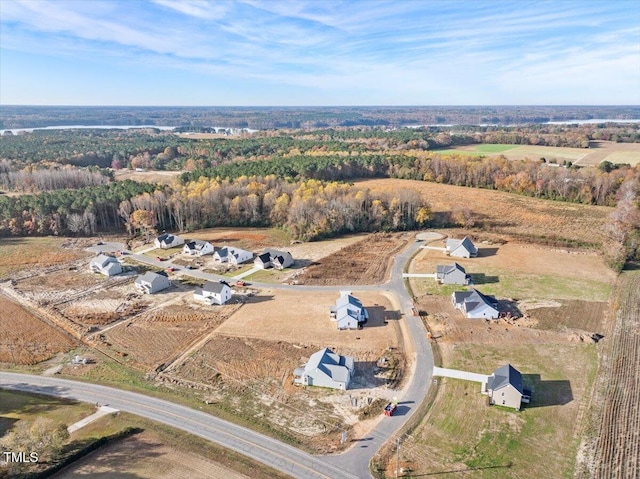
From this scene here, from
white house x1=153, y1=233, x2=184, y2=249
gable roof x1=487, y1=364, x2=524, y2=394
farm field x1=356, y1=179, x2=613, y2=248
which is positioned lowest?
gable roof x1=487, y1=364, x2=524, y2=394

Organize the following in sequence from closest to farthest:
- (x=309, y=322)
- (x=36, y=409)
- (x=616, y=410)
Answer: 1. (x=616, y=410)
2. (x=36, y=409)
3. (x=309, y=322)

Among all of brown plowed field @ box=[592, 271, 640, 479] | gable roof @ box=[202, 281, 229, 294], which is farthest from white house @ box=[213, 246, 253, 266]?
brown plowed field @ box=[592, 271, 640, 479]

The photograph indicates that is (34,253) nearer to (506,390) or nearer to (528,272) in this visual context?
(506,390)

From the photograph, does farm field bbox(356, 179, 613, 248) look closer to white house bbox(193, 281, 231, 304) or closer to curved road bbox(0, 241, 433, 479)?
curved road bbox(0, 241, 433, 479)

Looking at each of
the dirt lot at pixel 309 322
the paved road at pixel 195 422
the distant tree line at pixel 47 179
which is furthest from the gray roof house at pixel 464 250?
the distant tree line at pixel 47 179

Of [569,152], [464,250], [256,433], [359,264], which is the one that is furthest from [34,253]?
[569,152]

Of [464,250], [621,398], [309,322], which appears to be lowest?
[621,398]
